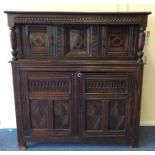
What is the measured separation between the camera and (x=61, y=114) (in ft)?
7.92

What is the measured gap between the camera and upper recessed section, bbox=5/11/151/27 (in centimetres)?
214

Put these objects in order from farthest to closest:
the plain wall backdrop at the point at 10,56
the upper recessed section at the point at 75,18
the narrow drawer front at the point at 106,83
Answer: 1. the plain wall backdrop at the point at 10,56
2. the narrow drawer front at the point at 106,83
3. the upper recessed section at the point at 75,18

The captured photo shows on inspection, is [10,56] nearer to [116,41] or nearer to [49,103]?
[49,103]

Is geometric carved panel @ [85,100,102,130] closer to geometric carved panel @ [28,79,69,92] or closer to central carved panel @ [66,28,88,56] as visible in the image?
geometric carved panel @ [28,79,69,92]

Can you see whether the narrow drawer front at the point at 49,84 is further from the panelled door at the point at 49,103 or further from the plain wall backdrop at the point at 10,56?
the plain wall backdrop at the point at 10,56

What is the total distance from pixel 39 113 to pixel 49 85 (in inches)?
13.1

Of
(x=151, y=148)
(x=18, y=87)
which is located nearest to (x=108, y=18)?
(x=18, y=87)

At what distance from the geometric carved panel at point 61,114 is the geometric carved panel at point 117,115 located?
456 millimetres

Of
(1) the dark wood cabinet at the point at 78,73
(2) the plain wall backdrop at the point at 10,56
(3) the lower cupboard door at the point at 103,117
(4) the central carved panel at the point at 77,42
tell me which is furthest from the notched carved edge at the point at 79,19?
(3) the lower cupboard door at the point at 103,117

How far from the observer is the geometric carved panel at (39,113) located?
7.83ft

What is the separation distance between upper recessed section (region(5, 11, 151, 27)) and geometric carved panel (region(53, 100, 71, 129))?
84 cm

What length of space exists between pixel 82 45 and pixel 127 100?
74 cm

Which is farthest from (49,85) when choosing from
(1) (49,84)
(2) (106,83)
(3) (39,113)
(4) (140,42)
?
(4) (140,42)
